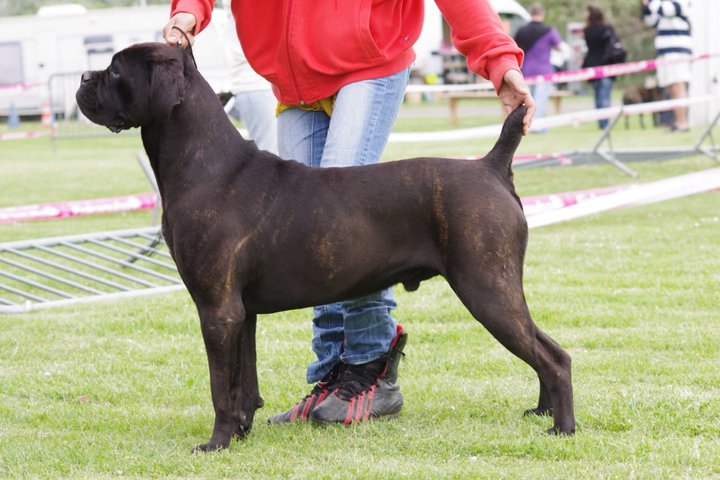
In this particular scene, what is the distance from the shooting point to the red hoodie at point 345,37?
4141 millimetres

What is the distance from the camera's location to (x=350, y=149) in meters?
4.17

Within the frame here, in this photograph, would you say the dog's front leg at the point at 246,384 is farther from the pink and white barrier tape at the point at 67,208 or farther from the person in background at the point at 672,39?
the person in background at the point at 672,39

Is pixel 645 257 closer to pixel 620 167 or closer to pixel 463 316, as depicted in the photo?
pixel 463 316

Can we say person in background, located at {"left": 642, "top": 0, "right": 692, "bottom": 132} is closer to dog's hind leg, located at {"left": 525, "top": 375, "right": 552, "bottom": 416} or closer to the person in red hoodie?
the person in red hoodie

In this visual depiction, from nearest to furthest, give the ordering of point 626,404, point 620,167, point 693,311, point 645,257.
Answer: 1. point 626,404
2. point 693,311
3. point 645,257
4. point 620,167

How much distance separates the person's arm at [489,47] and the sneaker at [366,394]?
1112mm

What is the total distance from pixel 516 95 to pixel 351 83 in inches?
26.2

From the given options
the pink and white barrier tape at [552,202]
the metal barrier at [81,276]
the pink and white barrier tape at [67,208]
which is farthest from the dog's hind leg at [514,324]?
the pink and white barrier tape at [67,208]

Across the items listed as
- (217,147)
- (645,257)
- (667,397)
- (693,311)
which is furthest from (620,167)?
(217,147)

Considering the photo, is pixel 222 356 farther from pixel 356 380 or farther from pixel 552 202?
pixel 552 202

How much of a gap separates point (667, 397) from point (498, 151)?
1.31 metres

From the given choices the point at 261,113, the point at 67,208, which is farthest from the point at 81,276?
the point at 67,208

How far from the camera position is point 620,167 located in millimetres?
12578

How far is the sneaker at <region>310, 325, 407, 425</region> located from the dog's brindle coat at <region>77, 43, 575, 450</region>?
1.69 ft
